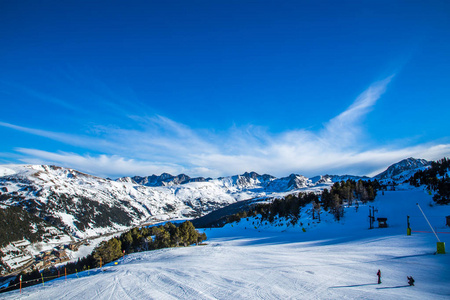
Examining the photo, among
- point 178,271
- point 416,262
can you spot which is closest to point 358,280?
point 416,262

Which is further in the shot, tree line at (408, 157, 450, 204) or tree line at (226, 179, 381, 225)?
tree line at (226, 179, 381, 225)

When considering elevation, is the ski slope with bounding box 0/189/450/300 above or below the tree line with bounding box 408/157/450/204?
below

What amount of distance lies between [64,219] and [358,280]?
22526cm

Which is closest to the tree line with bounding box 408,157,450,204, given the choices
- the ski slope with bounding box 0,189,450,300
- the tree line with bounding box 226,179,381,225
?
the tree line with bounding box 226,179,381,225

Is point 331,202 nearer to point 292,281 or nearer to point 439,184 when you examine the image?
point 439,184

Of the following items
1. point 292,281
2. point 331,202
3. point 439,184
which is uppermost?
point 439,184

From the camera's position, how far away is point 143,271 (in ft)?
64.0

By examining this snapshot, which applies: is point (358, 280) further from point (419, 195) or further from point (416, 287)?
point (419, 195)

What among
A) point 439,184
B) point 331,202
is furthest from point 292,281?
point 439,184

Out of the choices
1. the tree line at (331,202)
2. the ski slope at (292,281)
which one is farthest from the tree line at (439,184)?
the ski slope at (292,281)

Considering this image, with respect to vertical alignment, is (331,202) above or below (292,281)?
above

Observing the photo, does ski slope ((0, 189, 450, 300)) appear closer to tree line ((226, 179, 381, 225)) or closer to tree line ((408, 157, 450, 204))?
tree line ((226, 179, 381, 225))

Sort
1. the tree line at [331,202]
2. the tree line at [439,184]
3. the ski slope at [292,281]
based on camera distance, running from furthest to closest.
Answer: the tree line at [331,202] → the tree line at [439,184] → the ski slope at [292,281]

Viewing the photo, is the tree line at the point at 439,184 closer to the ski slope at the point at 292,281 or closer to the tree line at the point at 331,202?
the tree line at the point at 331,202
